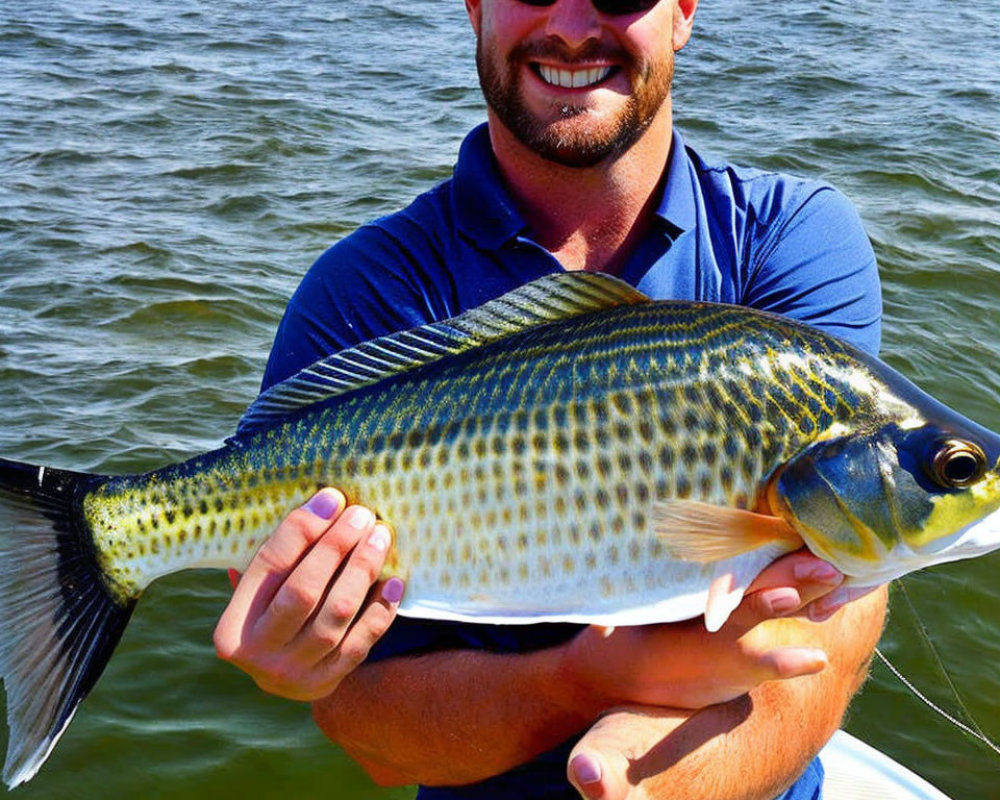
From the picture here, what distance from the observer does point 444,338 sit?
8.57ft

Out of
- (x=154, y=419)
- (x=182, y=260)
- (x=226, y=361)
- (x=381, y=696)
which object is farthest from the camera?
(x=182, y=260)

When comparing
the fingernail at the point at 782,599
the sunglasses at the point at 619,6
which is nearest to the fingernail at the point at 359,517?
the fingernail at the point at 782,599

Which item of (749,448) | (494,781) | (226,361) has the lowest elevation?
(226,361)

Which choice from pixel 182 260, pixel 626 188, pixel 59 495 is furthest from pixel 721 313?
pixel 182 260

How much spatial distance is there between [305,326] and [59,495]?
0.78m

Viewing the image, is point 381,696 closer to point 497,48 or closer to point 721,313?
point 721,313

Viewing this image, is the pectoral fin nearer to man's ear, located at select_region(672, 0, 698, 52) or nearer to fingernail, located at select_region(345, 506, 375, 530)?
fingernail, located at select_region(345, 506, 375, 530)

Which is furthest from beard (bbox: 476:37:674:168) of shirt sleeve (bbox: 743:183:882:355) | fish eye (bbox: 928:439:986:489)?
fish eye (bbox: 928:439:986:489)

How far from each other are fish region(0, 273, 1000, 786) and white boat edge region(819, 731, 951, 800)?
174cm

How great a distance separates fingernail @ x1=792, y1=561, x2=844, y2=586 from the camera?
2291 millimetres

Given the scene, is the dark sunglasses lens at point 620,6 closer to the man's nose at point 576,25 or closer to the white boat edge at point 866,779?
the man's nose at point 576,25

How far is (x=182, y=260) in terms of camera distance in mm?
9055

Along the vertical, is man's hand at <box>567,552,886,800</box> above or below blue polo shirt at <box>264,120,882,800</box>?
below

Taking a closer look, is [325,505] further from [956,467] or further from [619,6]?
[619,6]
